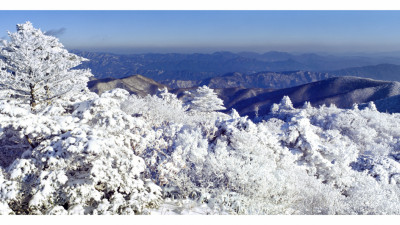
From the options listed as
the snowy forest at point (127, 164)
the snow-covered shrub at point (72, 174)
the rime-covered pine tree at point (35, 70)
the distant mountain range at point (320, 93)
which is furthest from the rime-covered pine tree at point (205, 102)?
the distant mountain range at point (320, 93)

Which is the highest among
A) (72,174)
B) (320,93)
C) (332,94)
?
(72,174)

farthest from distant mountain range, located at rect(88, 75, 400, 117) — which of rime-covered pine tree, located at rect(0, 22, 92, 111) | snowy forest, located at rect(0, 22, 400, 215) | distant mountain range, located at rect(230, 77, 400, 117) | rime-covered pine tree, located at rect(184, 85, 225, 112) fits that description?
rime-covered pine tree, located at rect(0, 22, 92, 111)

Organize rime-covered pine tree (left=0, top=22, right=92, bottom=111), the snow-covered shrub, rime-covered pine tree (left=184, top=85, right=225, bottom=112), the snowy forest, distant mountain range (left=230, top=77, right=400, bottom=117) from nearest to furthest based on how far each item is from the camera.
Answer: the snow-covered shrub → the snowy forest → rime-covered pine tree (left=0, top=22, right=92, bottom=111) → rime-covered pine tree (left=184, top=85, right=225, bottom=112) → distant mountain range (left=230, top=77, right=400, bottom=117)

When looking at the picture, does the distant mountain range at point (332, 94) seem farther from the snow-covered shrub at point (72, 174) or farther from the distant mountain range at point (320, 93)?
the snow-covered shrub at point (72, 174)

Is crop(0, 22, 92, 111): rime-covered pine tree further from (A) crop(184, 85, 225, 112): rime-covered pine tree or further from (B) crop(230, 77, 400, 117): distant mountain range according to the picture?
(B) crop(230, 77, 400, 117): distant mountain range

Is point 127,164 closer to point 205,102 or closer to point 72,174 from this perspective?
point 72,174

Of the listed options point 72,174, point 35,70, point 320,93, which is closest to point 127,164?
point 72,174
